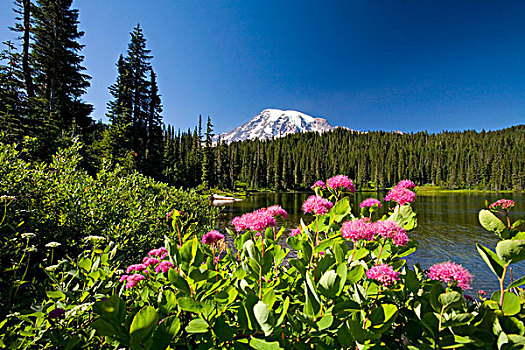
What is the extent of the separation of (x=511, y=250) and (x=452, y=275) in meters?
0.37

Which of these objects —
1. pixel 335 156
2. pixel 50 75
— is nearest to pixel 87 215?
pixel 50 75

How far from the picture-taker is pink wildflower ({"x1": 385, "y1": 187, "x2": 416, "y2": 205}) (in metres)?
2.10

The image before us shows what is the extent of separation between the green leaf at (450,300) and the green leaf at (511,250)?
34 centimetres

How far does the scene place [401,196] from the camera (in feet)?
7.02

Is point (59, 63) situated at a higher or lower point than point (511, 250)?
higher

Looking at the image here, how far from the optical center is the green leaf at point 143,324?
2.98 ft

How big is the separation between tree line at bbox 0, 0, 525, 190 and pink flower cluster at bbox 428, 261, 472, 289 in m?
9.40

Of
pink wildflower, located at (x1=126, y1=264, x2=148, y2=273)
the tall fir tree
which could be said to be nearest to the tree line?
the tall fir tree

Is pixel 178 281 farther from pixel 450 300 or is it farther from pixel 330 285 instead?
pixel 450 300

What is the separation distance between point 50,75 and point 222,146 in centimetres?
6505

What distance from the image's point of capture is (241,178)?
114 metres

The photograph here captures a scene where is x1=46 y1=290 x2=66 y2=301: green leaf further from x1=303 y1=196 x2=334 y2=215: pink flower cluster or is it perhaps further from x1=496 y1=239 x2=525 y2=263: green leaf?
x1=496 y1=239 x2=525 y2=263: green leaf

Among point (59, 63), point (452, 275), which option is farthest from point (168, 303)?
point (59, 63)

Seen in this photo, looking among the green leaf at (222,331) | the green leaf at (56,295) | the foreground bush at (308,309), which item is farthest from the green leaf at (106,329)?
the green leaf at (56,295)
